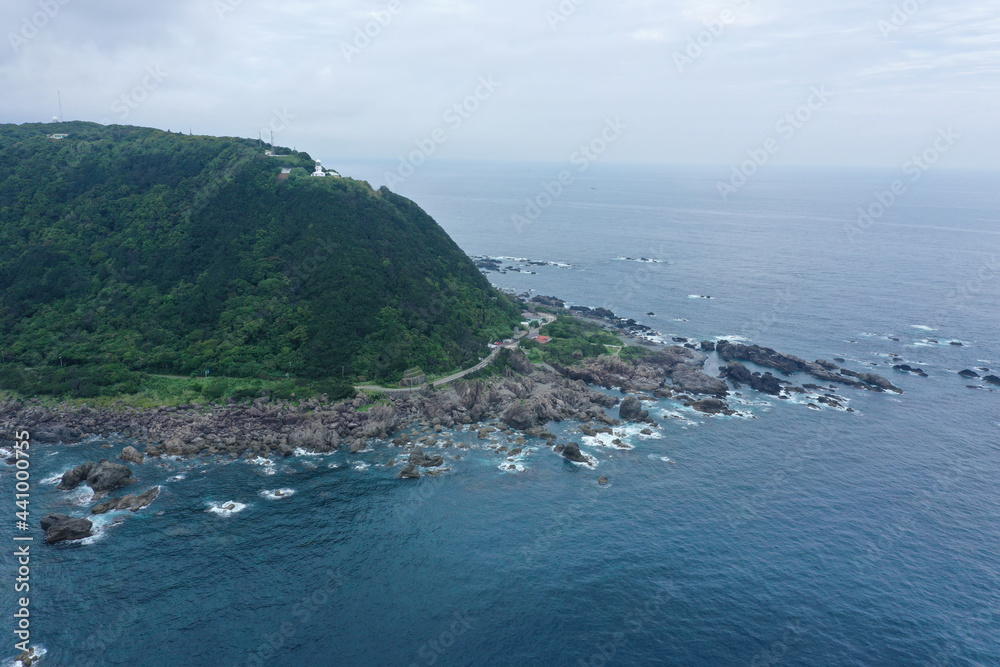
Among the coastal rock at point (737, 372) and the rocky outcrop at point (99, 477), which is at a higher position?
the coastal rock at point (737, 372)

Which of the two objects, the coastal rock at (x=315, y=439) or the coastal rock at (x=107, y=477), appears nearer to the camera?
the coastal rock at (x=107, y=477)

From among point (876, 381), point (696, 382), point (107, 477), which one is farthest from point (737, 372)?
point (107, 477)

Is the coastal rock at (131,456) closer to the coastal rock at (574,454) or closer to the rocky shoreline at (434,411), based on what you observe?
the rocky shoreline at (434,411)

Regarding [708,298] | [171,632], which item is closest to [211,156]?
[171,632]

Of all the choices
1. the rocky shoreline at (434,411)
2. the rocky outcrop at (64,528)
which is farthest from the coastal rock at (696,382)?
the rocky outcrop at (64,528)

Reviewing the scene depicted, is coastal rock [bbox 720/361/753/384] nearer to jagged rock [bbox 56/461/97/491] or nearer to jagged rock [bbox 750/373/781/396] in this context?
jagged rock [bbox 750/373/781/396]

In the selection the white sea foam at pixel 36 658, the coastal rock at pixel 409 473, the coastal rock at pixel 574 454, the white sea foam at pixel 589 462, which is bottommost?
the white sea foam at pixel 36 658

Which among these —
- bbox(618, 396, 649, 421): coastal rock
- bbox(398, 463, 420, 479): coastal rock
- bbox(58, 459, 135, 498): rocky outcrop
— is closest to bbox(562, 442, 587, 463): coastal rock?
bbox(618, 396, 649, 421): coastal rock
